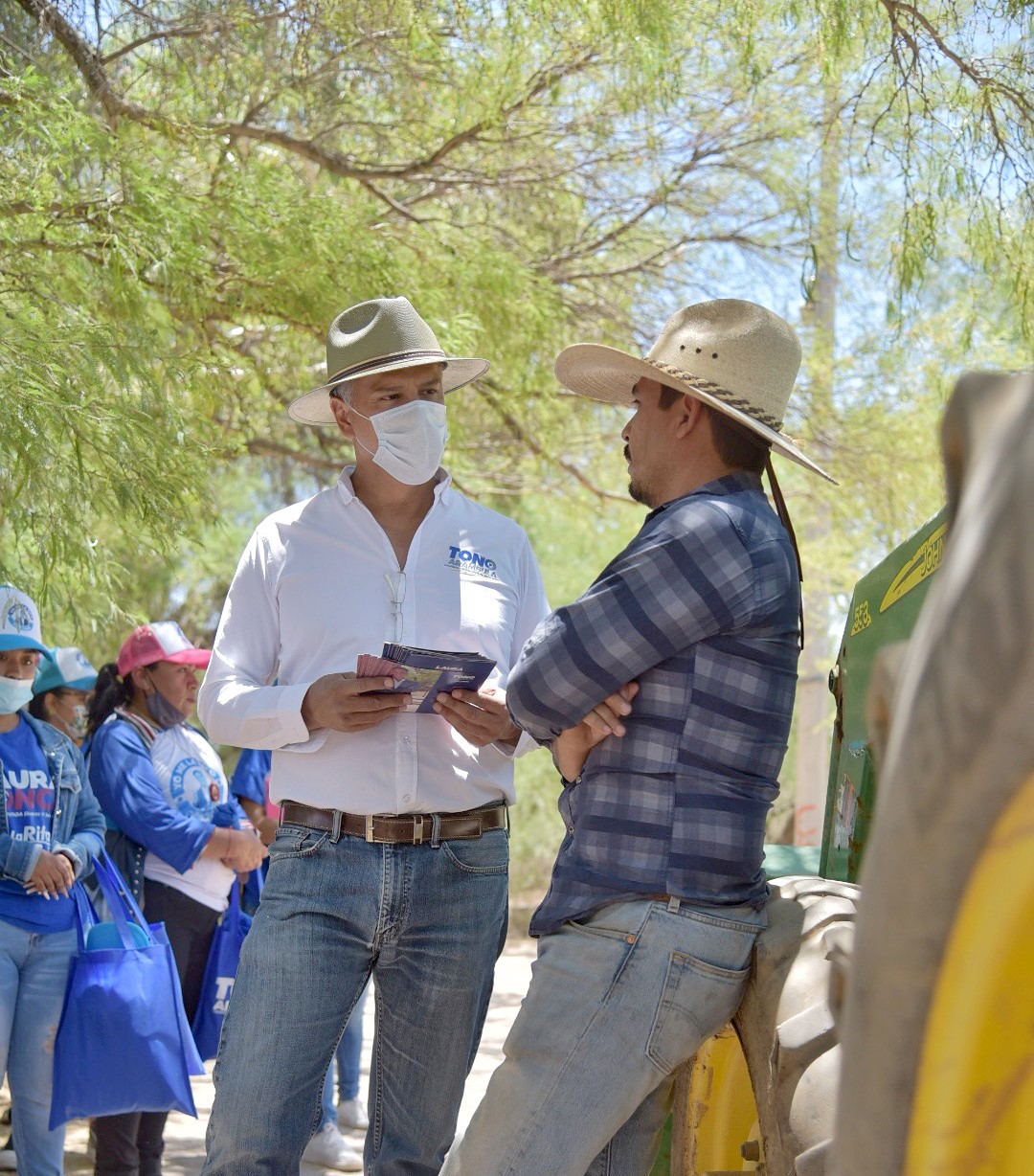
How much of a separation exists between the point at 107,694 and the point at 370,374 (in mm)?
2576

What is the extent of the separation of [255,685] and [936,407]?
7.07 meters

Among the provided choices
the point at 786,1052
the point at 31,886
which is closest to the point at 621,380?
the point at 786,1052

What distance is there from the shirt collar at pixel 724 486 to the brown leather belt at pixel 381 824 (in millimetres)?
874

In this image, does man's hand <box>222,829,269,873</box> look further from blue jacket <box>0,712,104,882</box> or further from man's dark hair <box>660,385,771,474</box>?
man's dark hair <box>660,385,771,474</box>

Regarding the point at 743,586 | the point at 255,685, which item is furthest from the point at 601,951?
the point at 255,685

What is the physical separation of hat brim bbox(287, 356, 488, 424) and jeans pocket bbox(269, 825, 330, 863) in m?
1.02

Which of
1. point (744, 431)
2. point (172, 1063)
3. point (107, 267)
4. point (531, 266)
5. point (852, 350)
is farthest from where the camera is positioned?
point (852, 350)

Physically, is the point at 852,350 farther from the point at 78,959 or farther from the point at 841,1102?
the point at 841,1102

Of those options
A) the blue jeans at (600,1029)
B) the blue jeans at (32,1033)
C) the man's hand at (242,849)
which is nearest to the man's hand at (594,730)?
the blue jeans at (600,1029)

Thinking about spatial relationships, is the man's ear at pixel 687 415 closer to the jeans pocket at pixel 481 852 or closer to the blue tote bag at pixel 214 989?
the jeans pocket at pixel 481 852

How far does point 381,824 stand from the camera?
3.10 meters

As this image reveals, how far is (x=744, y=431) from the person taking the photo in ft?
8.87

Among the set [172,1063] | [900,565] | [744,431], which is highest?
[744,431]

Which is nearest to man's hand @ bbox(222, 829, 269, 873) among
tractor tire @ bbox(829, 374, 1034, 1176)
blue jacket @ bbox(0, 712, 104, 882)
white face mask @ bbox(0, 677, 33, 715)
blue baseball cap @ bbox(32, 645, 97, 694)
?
blue jacket @ bbox(0, 712, 104, 882)
